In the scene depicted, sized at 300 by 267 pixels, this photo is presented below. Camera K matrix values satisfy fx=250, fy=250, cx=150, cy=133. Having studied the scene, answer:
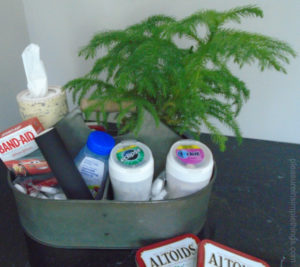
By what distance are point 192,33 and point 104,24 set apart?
37 cm

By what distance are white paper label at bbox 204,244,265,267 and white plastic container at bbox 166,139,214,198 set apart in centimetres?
8

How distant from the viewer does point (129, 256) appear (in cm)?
39

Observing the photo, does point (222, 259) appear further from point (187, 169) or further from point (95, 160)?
point (95, 160)

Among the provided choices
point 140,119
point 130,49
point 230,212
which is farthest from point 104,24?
point 230,212

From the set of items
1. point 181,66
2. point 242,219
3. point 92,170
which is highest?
point 181,66

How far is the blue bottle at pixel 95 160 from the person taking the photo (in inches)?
15.5

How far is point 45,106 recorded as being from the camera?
429 millimetres

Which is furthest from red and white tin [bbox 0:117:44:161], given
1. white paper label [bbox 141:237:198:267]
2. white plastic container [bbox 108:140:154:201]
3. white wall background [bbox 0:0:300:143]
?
white wall background [bbox 0:0:300:143]

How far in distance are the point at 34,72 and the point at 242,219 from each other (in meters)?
0.45

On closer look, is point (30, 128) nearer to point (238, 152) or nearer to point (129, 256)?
point (129, 256)

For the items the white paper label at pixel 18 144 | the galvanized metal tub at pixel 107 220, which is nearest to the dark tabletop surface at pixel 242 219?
the galvanized metal tub at pixel 107 220

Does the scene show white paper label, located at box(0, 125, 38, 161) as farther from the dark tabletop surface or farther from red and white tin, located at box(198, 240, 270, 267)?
red and white tin, located at box(198, 240, 270, 267)

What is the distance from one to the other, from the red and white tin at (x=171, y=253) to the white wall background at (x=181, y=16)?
1.55 feet

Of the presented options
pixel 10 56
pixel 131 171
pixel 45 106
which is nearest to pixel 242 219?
pixel 131 171
